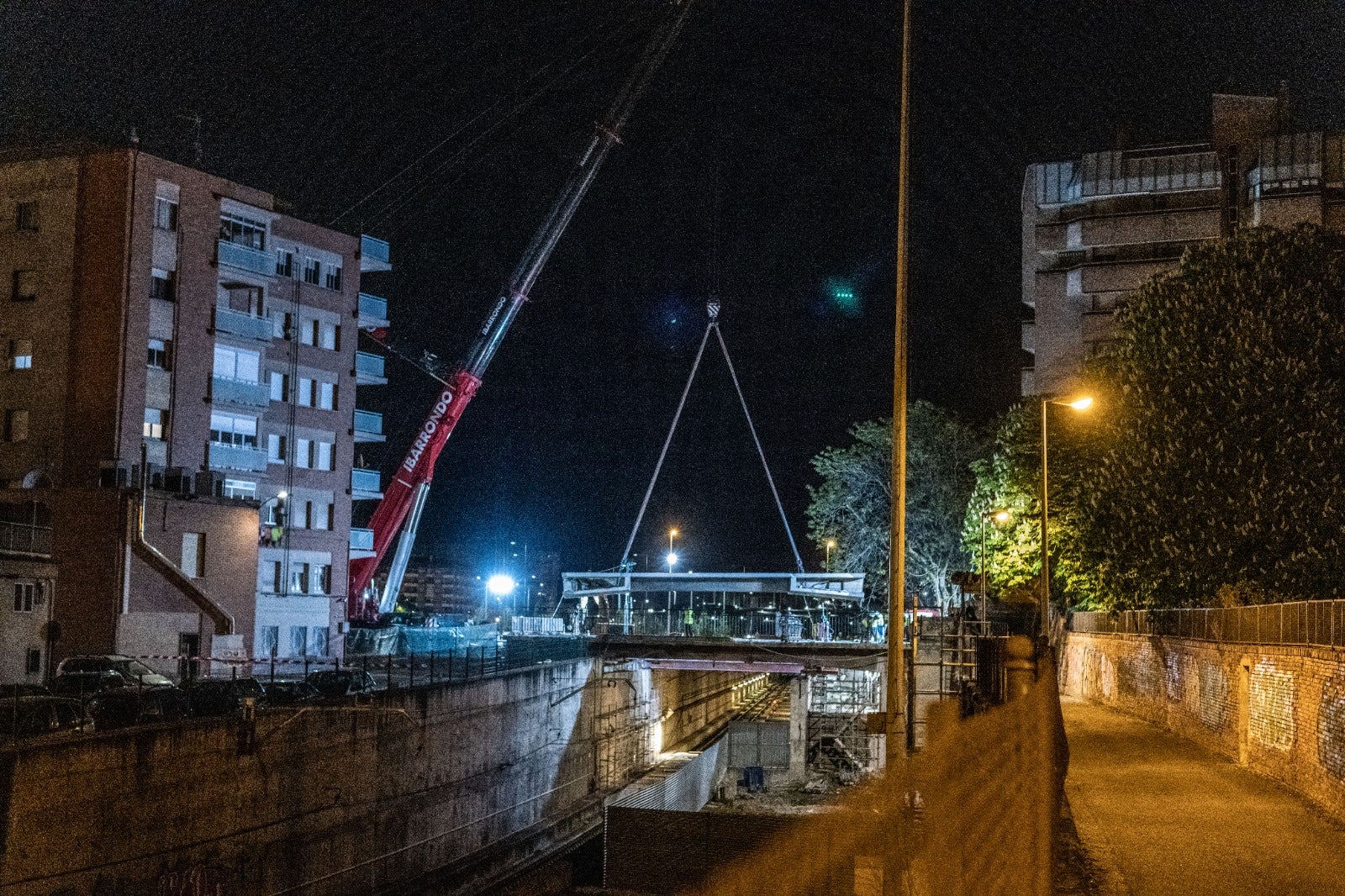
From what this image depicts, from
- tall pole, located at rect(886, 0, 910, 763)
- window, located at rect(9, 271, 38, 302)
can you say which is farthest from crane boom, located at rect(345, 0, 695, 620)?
tall pole, located at rect(886, 0, 910, 763)

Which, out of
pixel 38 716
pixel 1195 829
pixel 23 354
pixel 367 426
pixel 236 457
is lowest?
pixel 1195 829

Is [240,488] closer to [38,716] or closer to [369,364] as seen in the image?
[369,364]

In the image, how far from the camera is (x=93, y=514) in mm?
36719

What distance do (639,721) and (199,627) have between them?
17.4 meters

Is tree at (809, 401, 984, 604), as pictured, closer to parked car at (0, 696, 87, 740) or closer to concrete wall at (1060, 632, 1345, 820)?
concrete wall at (1060, 632, 1345, 820)

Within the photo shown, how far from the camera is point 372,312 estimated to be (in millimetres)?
55906

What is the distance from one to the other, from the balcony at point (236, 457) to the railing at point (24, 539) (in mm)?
9792

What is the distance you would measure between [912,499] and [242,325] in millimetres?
35348

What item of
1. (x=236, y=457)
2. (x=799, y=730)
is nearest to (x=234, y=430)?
(x=236, y=457)

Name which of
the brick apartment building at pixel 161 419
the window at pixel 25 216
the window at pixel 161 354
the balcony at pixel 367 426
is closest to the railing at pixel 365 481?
the brick apartment building at pixel 161 419

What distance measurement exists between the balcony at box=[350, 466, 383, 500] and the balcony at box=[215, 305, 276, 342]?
795 cm

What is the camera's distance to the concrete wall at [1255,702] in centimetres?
1903

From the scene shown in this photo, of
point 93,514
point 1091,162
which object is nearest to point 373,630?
point 93,514

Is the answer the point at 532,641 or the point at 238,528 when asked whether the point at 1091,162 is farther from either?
the point at 238,528
